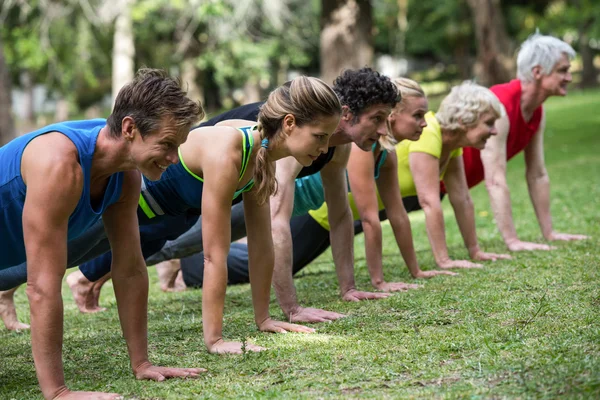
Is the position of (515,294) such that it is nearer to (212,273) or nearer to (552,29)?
(212,273)

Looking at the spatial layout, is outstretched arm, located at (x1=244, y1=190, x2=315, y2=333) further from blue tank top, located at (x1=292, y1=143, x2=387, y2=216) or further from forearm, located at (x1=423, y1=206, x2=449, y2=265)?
forearm, located at (x1=423, y1=206, x2=449, y2=265)

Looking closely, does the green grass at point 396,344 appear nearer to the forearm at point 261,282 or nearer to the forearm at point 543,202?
the forearm at point 261,282

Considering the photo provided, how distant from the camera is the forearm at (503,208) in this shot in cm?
722

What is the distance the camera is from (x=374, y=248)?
5.84 metres

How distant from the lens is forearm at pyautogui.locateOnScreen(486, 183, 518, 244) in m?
7.22

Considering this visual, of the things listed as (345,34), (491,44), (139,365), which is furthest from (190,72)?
(139,365)

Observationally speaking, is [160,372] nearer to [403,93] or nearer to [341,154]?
[341,154]

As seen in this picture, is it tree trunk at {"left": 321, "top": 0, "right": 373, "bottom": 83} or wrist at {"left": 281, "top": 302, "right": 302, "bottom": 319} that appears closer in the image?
wrist at {"left": 281, "top": 302, "right": 302, "bottom": 319}

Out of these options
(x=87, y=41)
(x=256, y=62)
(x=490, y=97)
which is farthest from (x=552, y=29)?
(x=490, y=97)

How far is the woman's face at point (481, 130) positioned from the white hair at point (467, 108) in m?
0.03

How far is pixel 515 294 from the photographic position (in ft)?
16.6

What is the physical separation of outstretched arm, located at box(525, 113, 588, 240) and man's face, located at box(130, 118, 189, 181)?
16.8 ft

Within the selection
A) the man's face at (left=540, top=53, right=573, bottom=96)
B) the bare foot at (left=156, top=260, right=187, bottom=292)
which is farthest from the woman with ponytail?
the man's face at (left=540, top=53, right=573, bottom=96)

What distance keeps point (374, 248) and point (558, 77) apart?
2.71m
